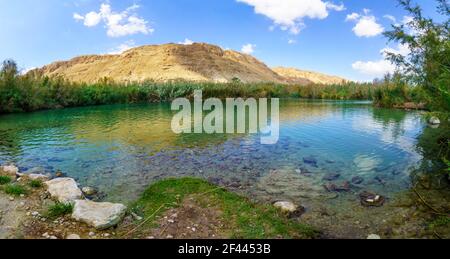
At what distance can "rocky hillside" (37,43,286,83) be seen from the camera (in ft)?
332

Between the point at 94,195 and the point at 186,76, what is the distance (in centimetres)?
9122

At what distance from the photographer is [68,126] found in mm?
17266

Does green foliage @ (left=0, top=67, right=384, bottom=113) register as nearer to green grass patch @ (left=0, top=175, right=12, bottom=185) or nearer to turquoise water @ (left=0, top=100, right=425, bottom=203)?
turquoise water @ (left=0, top=100, right=425, bottom=203)

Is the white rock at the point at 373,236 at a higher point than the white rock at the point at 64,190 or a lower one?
lower

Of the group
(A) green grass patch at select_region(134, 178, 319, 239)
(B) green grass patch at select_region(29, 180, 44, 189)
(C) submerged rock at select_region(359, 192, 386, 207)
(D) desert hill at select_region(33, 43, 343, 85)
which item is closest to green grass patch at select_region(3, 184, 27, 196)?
(B) green grass patch at select_region(29, 180, 44, 189)

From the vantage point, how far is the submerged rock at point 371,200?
6477 mm

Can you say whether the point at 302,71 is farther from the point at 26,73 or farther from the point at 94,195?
the point at 94,195

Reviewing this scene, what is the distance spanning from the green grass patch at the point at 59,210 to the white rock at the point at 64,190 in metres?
0.43

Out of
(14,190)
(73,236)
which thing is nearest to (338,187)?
(73,236)

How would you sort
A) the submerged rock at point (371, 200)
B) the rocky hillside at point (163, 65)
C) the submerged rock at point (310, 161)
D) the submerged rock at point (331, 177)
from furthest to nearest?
the rocky hillside at point (163, 65) < the submerged rock at point (310, 161) < the submerged rock at point (331, 177) < the submerged rock at point (371, 200)

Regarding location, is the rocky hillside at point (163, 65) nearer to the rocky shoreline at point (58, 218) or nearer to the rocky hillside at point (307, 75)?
the rocky hillside at point (307, 75)

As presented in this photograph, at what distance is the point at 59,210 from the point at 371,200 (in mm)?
5859

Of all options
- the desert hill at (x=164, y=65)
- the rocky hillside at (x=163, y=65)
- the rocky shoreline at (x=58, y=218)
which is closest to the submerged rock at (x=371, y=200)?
the rocky shoreline at (x=58, y=218)

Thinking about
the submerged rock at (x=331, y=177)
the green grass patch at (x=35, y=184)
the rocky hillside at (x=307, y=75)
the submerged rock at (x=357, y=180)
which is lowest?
the submerged rock at (x=357, y=180)
